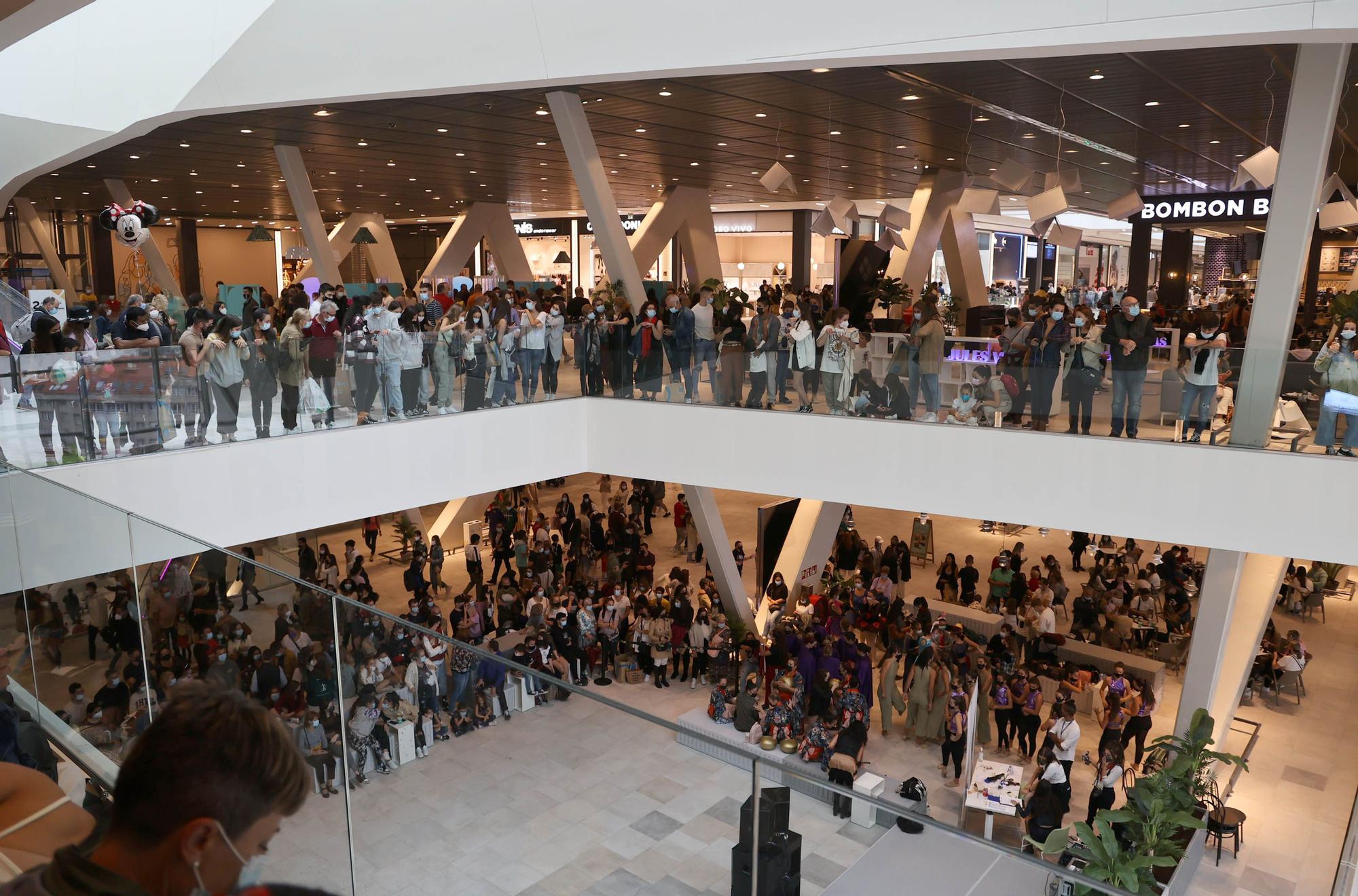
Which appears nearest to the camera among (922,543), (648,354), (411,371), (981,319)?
(411,371)

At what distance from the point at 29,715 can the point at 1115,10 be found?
897 cm

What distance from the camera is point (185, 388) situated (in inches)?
400

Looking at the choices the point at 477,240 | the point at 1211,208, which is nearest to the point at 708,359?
the point at 1211,208

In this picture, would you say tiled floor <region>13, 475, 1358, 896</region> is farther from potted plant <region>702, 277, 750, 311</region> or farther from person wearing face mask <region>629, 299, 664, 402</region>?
potted plant <region>702, 277, 750, 311</region>

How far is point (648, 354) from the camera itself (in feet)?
44.2

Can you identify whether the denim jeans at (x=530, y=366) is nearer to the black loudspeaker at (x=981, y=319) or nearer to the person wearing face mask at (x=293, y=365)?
the person wearing face mask at (x=293, y=365)

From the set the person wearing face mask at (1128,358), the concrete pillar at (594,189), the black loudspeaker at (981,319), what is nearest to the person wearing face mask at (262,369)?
the concrete pillar at (594,189)

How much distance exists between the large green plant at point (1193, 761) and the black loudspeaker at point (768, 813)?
9993 mm

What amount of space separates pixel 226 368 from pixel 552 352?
14.3ft

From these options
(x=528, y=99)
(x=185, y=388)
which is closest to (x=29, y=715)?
(x=185, y=388)

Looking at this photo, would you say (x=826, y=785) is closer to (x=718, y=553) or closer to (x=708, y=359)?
(x=708, y=359)

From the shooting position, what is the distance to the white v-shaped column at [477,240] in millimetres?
31656

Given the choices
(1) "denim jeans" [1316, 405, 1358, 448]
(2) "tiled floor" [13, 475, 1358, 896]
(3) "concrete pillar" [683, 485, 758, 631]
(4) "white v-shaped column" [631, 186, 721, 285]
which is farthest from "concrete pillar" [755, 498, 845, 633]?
(2) "tiled floor" [13, 475, 1358, 896]

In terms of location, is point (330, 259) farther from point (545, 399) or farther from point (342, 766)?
point (342, 766)
